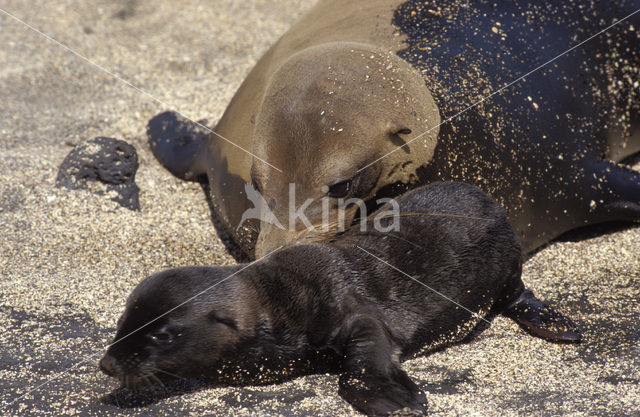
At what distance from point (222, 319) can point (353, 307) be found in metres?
0.50

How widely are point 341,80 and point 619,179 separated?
1.75 m

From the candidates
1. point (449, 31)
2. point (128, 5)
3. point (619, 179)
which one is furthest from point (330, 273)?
point (128, 5)

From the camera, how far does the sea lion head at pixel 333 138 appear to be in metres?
3.58

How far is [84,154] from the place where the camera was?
16.0 ft

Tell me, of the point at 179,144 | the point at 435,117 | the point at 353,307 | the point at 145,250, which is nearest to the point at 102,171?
the point at 179,144

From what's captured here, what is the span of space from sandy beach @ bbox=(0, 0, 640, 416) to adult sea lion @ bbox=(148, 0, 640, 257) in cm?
32

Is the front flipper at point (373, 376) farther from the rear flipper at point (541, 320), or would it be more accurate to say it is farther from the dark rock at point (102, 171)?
the dark rock at point (102, 171)

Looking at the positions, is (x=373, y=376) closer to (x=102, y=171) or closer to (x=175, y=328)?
(x=175, y=328)

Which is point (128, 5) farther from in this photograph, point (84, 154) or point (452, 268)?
point (452, 268)

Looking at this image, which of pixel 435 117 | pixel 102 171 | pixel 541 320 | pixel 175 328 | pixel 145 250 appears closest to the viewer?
pixel 175 328

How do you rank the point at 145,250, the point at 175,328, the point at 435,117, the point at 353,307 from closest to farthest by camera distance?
the point at 175,328
the point at 353,307
the point at 435,117
the point at 145,250

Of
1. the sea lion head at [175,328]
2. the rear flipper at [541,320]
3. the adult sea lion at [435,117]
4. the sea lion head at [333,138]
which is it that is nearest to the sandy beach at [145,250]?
the rear flipper at [541,320]

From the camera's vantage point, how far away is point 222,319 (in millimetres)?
3070

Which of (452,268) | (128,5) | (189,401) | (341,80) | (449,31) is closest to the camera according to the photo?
(189,401)
